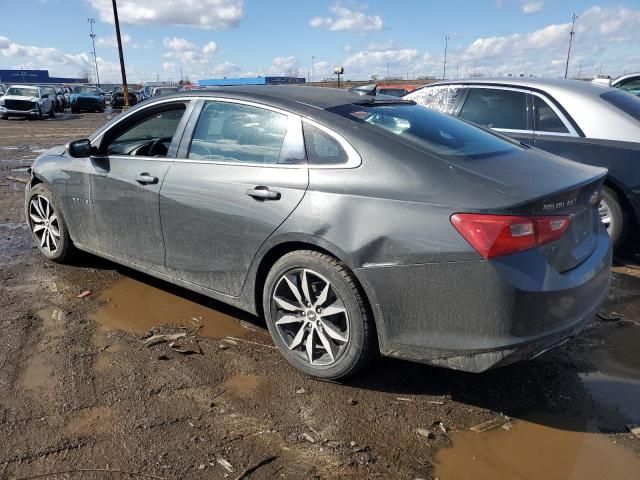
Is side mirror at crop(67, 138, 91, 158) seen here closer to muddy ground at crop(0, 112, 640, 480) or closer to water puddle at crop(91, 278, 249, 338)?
water puddle at crop(91, 278, 249, 338)

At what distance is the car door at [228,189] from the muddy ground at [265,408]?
1.80 feet

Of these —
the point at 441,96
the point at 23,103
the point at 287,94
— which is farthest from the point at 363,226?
the point at 23,103

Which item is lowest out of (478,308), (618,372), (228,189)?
(618,372)

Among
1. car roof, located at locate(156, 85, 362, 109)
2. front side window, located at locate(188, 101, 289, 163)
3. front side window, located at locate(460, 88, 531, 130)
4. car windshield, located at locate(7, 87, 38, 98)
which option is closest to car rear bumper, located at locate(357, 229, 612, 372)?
front side window, located at locate(188, 101, 289, 163)

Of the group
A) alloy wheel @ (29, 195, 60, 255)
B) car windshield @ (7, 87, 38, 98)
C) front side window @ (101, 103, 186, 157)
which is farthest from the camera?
car windshield @ (7, 87, 38, 98)

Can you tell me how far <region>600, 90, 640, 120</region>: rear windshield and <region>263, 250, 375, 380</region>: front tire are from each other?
3866 millimetres

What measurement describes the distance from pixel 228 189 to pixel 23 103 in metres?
31.1

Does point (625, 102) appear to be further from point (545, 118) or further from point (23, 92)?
point (23, 92)

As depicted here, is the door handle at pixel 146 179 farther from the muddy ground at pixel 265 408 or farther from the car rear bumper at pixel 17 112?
the car rear bumper at pixel 17 112

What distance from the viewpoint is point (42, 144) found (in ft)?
54.9

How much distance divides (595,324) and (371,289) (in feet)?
7.15

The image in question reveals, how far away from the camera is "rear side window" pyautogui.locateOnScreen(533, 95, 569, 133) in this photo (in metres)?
5.39

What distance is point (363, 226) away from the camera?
2795 mm

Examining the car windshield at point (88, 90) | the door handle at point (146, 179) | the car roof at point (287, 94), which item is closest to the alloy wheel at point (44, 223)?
the door handle at point (146, 179)
